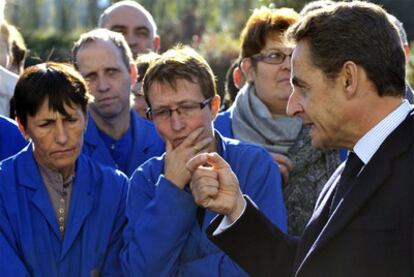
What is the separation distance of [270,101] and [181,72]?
93 cm


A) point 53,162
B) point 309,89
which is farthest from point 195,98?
point 309,89

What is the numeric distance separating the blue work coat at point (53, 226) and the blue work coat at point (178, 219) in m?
0.24

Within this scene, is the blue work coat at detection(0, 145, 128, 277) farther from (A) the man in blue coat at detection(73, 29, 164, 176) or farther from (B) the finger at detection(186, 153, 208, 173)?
(B) the finger at detection(186, 153, 208, 173)

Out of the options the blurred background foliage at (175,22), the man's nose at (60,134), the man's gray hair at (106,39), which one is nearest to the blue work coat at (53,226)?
the man's nose at (60,134)

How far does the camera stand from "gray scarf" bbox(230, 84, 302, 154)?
15.9 feet

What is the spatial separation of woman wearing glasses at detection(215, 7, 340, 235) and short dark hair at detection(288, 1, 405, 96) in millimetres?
1615

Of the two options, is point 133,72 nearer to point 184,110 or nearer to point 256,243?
point 184,110

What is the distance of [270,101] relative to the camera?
495 centimetres

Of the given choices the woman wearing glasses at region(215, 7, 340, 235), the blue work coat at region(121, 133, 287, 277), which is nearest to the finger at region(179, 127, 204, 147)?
the blue work coat at region(121, 133, 287, 277)

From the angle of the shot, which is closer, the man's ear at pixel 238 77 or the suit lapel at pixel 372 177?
the suit lapel at pixel 372 177

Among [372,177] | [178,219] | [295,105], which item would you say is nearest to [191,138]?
[178,219]

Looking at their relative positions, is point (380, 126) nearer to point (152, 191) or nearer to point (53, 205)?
point (152, 191)

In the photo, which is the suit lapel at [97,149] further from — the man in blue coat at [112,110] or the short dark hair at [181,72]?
the short dark hair at [181,72]

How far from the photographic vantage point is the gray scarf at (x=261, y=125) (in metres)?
4.83
